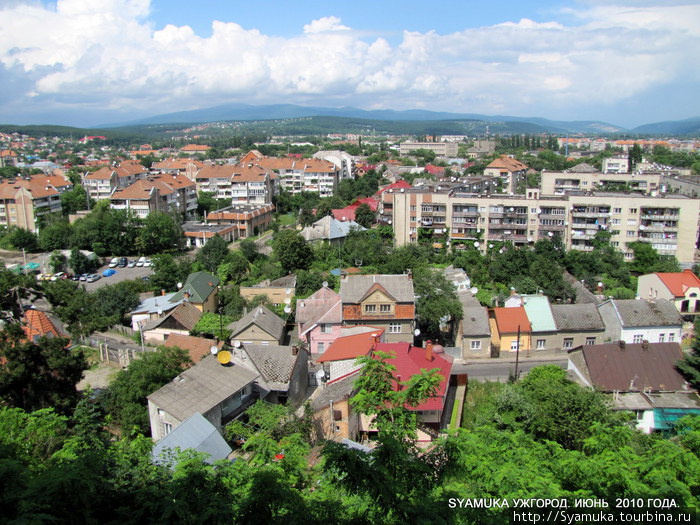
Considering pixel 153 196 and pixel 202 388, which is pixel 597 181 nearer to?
pixel 153 196

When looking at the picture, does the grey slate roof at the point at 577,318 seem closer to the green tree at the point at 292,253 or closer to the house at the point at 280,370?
the house at the point at 280,370

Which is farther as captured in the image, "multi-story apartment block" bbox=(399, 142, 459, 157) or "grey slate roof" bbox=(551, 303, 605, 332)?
"multi-story apartment block" bbox=(399, 142, 459, 157)

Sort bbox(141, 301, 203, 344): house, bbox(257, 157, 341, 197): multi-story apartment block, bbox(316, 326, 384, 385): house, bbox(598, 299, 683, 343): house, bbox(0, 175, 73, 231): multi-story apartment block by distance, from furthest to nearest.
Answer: bbox(257, 157, 341, 197): multi-story apartment block < bbox(0, 175, 73, 231): multi-story apartment block < bbox(141, 301, 203, 344): house < bbox(598, 299, 683, 343): house < bbox(316, 326, 384, 385): house

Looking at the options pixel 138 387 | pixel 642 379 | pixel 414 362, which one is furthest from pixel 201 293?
pixel 642 379

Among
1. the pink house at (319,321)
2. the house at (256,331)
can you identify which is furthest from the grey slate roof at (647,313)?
the house at (256,331)

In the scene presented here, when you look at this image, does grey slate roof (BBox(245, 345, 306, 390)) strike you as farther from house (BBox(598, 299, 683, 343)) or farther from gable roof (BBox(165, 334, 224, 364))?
house (BBox(598, 299, 683, 343))

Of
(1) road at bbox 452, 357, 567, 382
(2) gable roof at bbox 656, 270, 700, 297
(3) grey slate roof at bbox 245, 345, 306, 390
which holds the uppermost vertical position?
(3) grey slate roof at bbox 245, 345, 306, 390

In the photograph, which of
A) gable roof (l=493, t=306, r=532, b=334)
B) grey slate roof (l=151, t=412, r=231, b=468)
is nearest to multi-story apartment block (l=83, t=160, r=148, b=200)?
gable roof (l=493, t=306, r=532, b=334)

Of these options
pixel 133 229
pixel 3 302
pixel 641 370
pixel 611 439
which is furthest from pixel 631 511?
pixel 133 229
